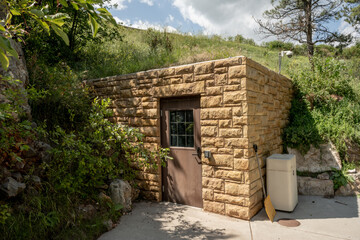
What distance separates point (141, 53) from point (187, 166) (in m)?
5.93

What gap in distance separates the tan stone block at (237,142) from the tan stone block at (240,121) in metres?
0.28

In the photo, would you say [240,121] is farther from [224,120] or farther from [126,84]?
[126,84]

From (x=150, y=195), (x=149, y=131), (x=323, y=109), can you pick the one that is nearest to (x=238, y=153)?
(x=149, y=131)

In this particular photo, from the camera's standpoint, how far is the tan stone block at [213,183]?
14.7ft

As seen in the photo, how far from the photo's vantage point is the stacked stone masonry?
168 inches

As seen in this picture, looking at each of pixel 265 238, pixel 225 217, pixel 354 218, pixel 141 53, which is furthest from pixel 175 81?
pixel 141 53

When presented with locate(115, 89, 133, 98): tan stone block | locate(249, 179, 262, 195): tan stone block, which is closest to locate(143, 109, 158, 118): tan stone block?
locate(115, 89, 133, 98): tan stone block

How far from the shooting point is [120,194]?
475 cm

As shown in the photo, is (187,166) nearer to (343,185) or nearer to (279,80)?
(279,80)

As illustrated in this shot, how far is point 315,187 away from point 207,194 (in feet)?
9.35

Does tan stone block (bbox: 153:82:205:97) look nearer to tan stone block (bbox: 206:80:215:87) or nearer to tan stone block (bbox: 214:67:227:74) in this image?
tan stone block (bbox: 206:80:215:87)

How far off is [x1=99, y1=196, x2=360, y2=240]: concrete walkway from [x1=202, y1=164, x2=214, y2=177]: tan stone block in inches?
29.1

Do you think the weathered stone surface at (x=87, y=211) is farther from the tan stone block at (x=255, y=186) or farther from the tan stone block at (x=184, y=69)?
the tan stone block at (x=184, y=69)

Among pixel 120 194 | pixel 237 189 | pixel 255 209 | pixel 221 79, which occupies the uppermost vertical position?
pixel 221 79
